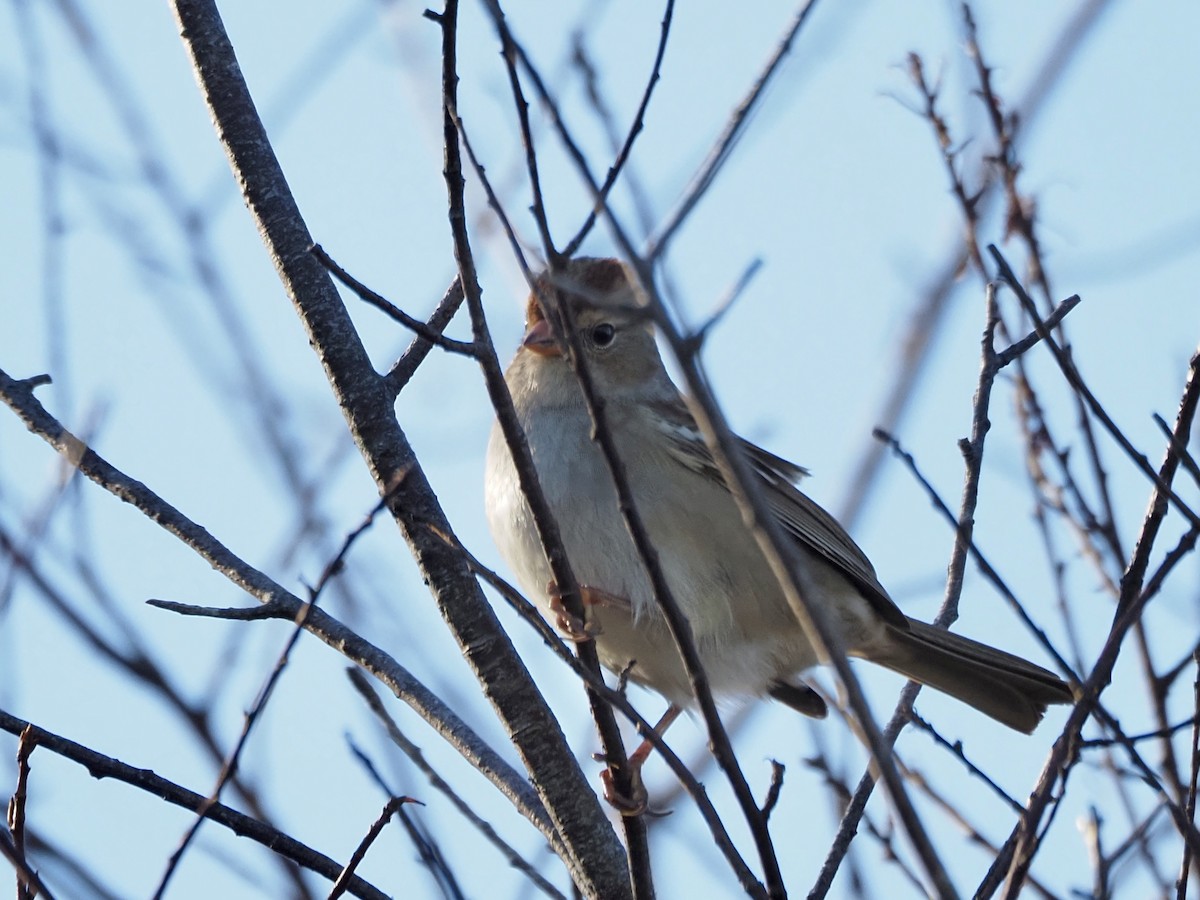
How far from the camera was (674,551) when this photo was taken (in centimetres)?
452

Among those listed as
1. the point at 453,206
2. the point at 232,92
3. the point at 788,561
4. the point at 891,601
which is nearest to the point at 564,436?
the point at 891,601

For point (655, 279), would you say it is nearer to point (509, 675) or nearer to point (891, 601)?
point (509, 675)

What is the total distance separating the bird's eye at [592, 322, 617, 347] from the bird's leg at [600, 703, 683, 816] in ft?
4.32

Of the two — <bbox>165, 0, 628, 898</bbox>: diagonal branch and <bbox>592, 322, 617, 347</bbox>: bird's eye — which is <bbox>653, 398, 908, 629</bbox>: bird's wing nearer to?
<bbox>592, 322, 617, 347</bbox>: bird's eye

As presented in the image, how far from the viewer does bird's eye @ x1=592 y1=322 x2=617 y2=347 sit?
5.23 m

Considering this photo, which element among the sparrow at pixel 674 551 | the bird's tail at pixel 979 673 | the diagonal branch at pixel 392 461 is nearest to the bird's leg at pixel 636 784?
the sparrow at pixel 674 551

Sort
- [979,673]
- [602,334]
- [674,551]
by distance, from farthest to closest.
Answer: [602,334] → [979,673] → [674,551]

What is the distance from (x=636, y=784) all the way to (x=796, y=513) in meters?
2.25

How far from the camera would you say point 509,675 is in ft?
10.2

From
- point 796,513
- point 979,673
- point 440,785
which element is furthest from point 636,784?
point 979,673

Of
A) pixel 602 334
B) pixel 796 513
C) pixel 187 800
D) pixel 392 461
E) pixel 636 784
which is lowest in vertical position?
pixel 187 800

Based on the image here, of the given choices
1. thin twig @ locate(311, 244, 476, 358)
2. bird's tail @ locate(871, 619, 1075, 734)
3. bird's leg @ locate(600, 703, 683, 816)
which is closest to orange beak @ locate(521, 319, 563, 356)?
bird's leg @ locate(600, 703, 683, 816)

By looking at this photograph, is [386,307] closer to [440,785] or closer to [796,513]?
[440,785]

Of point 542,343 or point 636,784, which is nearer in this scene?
point 636,784
